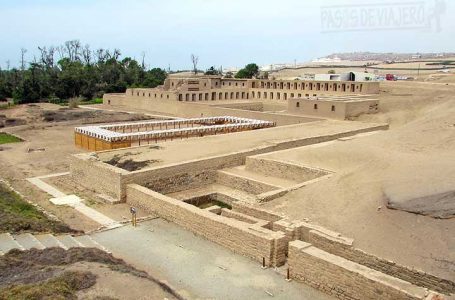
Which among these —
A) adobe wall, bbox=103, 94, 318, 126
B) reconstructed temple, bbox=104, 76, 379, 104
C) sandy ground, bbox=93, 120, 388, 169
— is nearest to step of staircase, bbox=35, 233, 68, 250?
sandy ground, bbox=93, 120, 388, 169

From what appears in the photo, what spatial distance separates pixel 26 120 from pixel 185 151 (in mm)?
22516

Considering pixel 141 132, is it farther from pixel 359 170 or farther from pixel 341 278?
pixel 341 278

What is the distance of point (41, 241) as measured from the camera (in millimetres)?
10164

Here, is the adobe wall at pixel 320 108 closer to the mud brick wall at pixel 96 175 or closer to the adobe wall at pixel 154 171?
the adobe wall at pixel 154 171

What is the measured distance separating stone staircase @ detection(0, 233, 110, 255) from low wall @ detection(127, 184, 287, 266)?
6.91ft

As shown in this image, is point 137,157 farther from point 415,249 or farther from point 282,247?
point 415,249

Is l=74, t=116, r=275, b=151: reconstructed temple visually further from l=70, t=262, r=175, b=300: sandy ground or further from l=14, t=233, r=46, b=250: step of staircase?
l=70, t=262, r=175, b=300: sandy ground

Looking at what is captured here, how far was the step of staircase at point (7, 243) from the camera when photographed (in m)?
9.40

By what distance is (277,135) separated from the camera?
20.9 metres

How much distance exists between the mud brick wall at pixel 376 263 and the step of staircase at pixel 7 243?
6.05m

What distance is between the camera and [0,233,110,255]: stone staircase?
9.64 meters

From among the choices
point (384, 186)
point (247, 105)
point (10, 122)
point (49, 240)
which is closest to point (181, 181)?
point (49, 240)

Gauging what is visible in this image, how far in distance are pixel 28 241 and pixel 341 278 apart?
21.5 ft

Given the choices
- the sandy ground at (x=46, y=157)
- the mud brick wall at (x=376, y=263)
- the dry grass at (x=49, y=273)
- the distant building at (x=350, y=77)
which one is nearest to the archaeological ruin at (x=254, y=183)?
the mud brick wall at (x=376, y=263)
